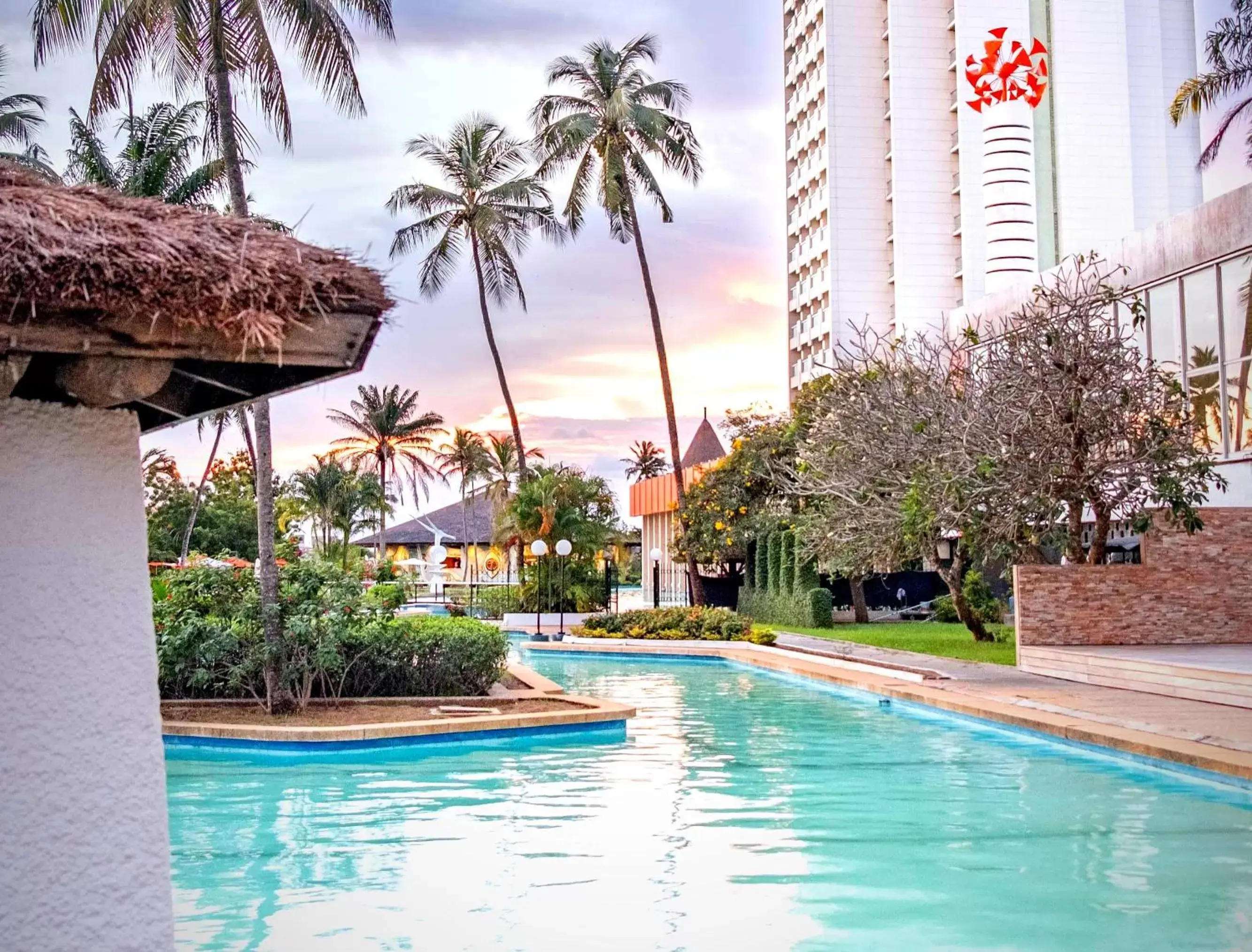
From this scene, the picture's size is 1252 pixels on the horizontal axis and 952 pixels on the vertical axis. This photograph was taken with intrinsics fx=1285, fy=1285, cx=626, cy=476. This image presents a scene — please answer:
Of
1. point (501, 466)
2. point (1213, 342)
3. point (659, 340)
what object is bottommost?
point (1213, 342)

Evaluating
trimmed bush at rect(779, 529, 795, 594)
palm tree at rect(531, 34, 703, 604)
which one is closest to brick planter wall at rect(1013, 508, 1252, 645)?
trimmed bush at rect(779, 529, 795, 594)

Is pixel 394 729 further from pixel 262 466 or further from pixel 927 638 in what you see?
pixel 927 638

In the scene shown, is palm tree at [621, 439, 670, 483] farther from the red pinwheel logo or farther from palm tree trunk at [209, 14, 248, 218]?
palm tree trunk at [209, 14, 248, 218]

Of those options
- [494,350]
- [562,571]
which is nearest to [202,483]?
[494,350]

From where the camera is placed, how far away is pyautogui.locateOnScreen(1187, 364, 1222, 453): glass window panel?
852 inches

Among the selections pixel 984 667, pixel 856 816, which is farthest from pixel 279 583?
pixel 984 667

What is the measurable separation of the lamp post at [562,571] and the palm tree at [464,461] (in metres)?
28.9

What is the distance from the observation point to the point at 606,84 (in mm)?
32062

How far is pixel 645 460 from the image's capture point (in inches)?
3676

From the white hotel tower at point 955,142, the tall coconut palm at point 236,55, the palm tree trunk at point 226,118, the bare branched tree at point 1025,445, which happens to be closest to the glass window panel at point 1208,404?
the bare branched tree at point 1025,445

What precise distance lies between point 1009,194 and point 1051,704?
124ft

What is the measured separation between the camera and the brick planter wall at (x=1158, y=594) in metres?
18.4

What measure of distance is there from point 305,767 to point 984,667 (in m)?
10.3

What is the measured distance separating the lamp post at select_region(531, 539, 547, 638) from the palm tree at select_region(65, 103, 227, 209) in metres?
10.4
